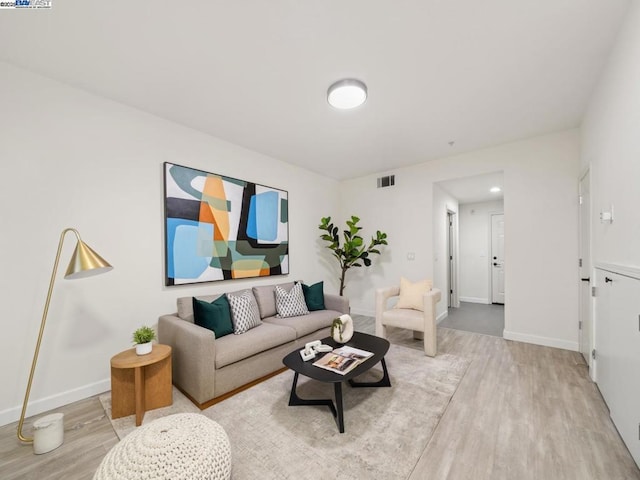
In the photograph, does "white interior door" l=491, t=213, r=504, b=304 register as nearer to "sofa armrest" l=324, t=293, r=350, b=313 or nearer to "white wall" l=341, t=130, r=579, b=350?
"white wall" l=341, t=130, r=579, b=350

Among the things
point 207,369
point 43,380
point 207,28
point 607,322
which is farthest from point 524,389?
point 43,380

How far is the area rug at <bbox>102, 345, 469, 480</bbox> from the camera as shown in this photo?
5.05 feet

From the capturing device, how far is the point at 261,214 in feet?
12.3

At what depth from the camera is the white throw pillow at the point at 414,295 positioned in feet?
11.3

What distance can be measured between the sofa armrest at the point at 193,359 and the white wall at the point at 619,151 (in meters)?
2.94

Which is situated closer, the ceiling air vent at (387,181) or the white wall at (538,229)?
the white wall at (538,229)

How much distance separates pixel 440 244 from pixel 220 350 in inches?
157

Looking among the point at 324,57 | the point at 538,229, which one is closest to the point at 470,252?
the point at 538,229

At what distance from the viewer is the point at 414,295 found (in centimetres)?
350

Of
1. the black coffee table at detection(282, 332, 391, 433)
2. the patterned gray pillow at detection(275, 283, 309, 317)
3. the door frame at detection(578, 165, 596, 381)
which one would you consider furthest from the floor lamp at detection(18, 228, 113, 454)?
the door frame at detection(578, 165, 596, 381)

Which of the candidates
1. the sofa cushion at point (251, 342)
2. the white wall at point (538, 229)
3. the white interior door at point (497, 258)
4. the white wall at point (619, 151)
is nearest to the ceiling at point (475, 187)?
the white wall at point (538, 229)

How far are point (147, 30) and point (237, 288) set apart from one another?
105 inches

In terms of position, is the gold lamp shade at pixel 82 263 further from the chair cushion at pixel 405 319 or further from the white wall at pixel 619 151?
the white wall at pixel 619 151

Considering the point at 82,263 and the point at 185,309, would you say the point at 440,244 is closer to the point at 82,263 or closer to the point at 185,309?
the point at 185,309
